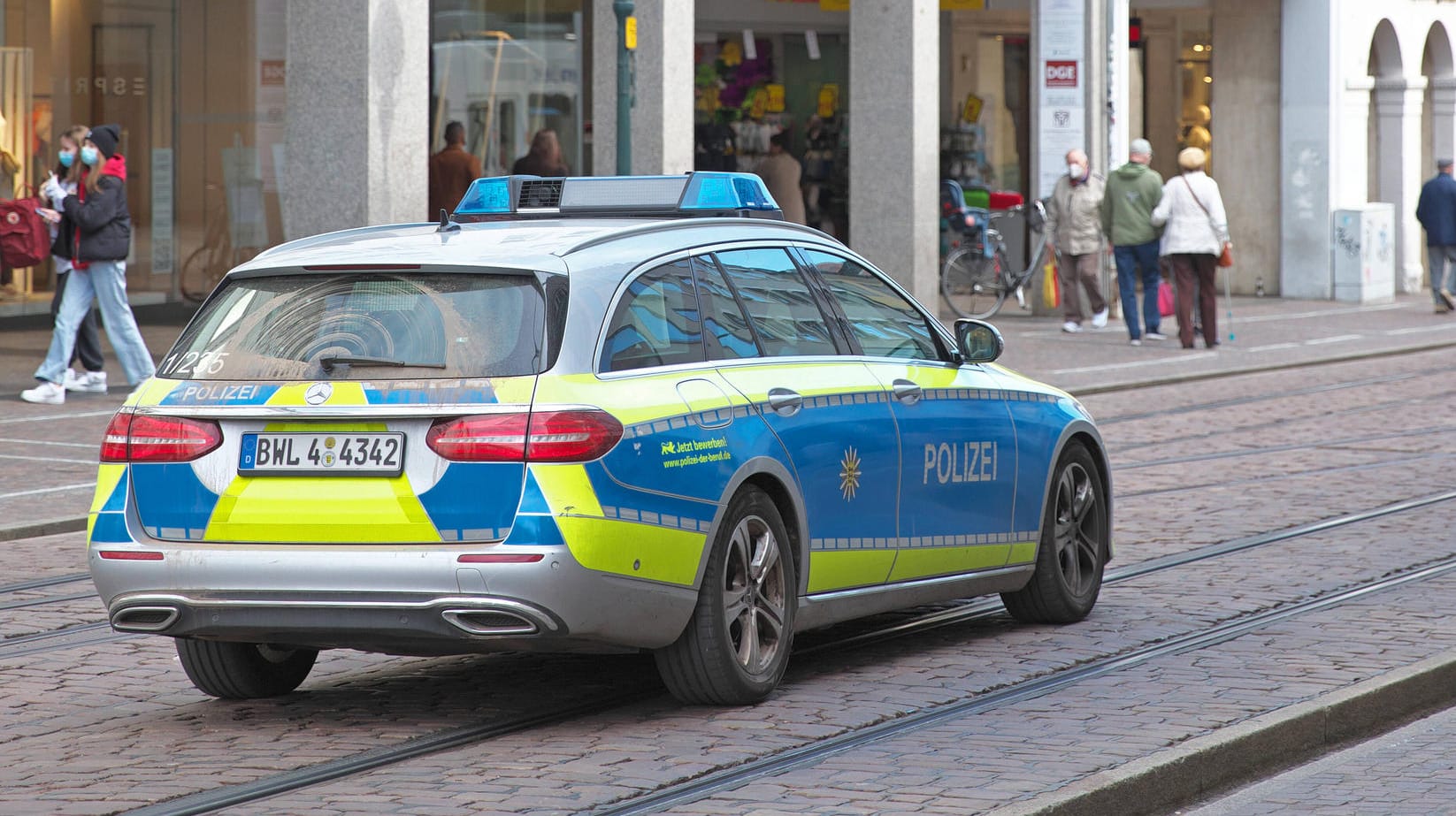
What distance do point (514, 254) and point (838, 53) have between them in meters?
25.8

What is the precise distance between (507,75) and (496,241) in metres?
18.0

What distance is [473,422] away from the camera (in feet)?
19.6

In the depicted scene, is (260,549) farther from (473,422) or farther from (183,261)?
(183,261)

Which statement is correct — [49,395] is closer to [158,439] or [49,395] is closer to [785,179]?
[158,439]

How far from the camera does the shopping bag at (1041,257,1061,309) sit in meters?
26.3

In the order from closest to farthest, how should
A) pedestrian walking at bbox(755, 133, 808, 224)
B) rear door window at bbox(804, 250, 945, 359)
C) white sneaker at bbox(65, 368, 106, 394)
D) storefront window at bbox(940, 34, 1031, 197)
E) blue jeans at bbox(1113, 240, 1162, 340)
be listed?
rear door window at bbox(804, 250, 945, 359), white sneaker at bbox(65, 368, 106, 394), blue jeans at bbox(1113, 240, 1162, 340), pedestrian walking at bbox(755, 133, 808, 224), storefront window at bbox(940, 34, 1031, 197)

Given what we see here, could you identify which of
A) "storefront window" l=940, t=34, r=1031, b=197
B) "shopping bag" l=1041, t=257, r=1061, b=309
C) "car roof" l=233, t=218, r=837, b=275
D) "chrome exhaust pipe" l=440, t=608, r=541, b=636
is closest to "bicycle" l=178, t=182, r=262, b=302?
"shopping bag" l=1041, t=257, r=1061, b=309

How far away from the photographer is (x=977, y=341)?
784 cm

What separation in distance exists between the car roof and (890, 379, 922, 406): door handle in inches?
25.6

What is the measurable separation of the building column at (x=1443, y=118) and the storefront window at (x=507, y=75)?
16746 mm

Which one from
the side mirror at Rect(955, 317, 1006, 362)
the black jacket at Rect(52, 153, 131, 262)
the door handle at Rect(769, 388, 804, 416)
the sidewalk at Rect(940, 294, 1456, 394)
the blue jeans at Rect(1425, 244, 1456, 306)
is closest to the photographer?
the door handle at Rect(769, 388, 804, 416)

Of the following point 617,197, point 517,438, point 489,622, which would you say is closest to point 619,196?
point 617,197

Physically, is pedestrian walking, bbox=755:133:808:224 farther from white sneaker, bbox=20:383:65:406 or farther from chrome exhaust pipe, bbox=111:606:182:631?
chrome exhaust pipe, bbox=111:606:182:631

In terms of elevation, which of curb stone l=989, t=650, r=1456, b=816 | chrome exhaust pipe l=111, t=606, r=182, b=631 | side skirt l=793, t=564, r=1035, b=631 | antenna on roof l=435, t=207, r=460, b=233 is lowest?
curb stone l=989, t=650, r=1456, b=816
